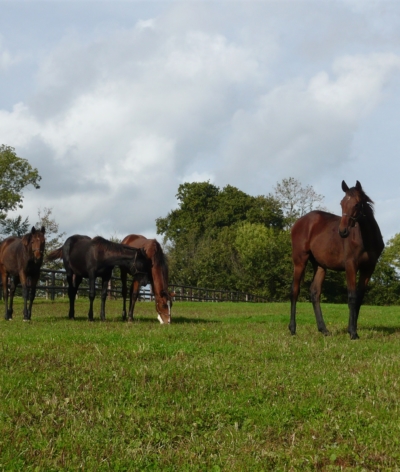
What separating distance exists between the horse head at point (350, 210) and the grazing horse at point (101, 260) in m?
6.56

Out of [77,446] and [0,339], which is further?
[0,339]

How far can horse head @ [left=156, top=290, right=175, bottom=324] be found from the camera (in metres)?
15.7

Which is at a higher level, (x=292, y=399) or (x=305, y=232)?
(x=305, y=232)

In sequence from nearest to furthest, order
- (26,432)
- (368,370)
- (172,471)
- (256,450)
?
(172,471) < (256,450) < (26,432) < (368,370)

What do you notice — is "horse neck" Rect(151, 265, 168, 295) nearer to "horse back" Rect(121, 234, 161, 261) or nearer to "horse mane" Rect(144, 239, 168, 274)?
"horse mane" Rect(144, 239, 168, 274)

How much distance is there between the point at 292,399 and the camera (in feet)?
20.4

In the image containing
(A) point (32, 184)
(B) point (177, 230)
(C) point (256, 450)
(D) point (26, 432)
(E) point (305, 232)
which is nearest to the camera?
(C) point (256, 450)

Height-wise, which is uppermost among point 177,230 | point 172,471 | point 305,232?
point 177,230

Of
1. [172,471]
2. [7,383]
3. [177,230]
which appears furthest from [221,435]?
[177,230]

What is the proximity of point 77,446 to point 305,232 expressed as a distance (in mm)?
8817

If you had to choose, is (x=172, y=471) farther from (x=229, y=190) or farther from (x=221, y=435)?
(x=229, y=190)

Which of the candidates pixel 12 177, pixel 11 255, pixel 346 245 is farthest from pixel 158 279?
pixel 12 177

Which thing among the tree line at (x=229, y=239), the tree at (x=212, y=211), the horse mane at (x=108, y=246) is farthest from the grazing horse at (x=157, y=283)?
the tree at (x=212, y=211)

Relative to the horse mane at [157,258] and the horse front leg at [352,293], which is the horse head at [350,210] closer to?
the horse front leg at [352,293]
